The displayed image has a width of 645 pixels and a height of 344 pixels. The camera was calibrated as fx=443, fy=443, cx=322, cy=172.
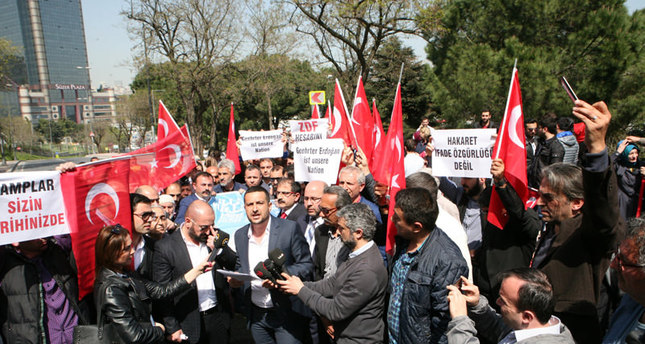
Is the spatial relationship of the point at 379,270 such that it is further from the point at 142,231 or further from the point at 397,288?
the point at 142,231

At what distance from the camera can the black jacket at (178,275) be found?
12.3ft

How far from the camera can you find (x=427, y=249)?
2.81m

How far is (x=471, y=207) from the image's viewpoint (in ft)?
15.8

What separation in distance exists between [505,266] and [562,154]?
3.74 meters

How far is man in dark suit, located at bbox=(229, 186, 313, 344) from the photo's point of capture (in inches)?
149

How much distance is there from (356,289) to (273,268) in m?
0.63

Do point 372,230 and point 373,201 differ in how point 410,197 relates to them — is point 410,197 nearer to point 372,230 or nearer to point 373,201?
point 372,230

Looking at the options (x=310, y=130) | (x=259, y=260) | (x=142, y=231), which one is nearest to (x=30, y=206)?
(x=142, y=231)

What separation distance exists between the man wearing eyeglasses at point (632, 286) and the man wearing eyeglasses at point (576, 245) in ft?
1.46

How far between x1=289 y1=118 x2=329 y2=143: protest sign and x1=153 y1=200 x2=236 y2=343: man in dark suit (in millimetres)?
4140

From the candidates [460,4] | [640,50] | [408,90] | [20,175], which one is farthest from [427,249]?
[408,90]

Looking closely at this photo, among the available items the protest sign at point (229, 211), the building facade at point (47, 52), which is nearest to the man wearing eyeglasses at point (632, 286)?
the protest sign at point (229, 211)

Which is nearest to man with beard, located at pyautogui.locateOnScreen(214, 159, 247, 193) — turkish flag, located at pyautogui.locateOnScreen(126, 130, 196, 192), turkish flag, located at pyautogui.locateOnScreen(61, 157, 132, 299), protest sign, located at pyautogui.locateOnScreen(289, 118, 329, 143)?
turkish flag, located at pyautogui.locateOnScreen(126, 130, 196, 192)

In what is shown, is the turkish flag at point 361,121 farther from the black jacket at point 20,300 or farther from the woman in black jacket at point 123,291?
the black jacket at point 20,300
